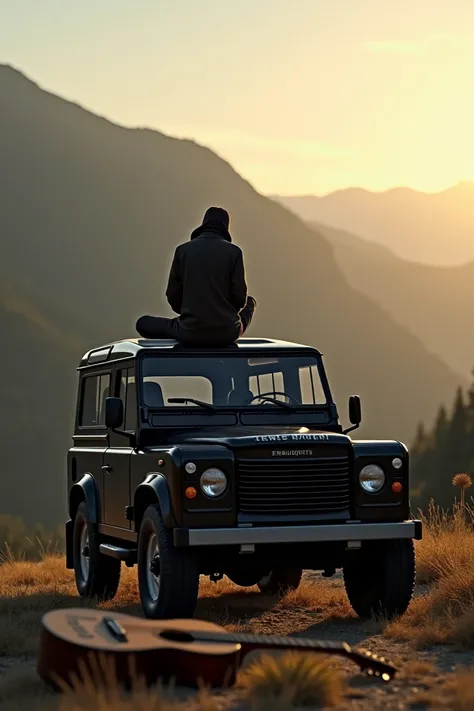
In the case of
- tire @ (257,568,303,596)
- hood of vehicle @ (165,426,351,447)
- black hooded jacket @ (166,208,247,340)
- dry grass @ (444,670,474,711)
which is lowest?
tire @ (257,568,303,596)

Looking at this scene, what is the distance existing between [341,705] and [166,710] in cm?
100

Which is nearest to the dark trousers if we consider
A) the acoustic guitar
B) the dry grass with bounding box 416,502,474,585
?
the dry grass with bounding box 416,502,474,585

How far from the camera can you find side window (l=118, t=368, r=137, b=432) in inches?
429

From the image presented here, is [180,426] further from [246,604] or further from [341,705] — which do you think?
[341,705]

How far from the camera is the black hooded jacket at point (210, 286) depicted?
11.1 meters

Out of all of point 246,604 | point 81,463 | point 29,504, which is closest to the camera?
point 246,604

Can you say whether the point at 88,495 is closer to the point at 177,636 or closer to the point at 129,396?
the point at 129,396

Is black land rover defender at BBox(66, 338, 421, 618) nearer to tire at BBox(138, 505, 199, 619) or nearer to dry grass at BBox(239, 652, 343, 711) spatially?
tire at BBox(138, 505, 199, 619)

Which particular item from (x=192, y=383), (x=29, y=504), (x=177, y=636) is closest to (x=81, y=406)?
(x=192, y=383)

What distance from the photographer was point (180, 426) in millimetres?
10633

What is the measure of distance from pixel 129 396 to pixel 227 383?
0.88 meters

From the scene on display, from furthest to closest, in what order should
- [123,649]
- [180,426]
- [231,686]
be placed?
1. [180,426]
2. [231,686]
3. [123,649]

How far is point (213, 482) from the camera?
934cm

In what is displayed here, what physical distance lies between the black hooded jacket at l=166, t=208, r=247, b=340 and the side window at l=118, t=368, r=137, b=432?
65 cm
